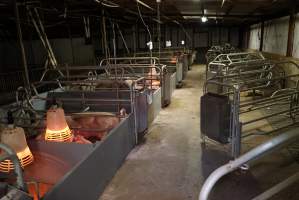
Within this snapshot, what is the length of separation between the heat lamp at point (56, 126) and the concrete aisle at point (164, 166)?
2.20ft

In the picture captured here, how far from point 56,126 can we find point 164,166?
132cm

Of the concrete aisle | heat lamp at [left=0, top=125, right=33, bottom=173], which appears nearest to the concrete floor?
the concrete aisle


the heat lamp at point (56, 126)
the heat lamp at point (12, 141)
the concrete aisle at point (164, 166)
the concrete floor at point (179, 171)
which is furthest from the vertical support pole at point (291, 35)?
the heat lamp at point (12, 141)

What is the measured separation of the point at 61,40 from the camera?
891 centimetres

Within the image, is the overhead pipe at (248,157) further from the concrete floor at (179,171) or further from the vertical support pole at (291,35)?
the vertical support pole at (291,35)

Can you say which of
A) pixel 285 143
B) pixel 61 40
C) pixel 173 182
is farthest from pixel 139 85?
pixel 61 40

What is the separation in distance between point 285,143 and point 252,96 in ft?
16.8

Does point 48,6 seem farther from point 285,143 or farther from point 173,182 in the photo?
point 285,143

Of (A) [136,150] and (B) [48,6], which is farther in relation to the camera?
(B) [48,6]

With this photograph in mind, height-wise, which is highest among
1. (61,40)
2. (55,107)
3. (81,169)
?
(61,40)

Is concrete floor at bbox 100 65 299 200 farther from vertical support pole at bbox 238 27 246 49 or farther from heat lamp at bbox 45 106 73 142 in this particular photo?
vertical support pole at bbox 238 27 246 49

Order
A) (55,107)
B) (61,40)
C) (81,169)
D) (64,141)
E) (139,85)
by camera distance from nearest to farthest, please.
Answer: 1. (81,169)
2. (55,107)
3. (64,141)
4. (139,85)
5. (61,40)

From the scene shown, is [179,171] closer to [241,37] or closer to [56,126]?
[56,126]

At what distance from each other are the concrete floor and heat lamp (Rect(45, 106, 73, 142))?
0.67 meters
